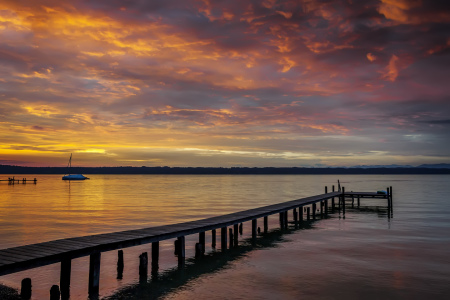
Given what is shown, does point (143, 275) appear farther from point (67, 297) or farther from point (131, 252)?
point (131, 252)

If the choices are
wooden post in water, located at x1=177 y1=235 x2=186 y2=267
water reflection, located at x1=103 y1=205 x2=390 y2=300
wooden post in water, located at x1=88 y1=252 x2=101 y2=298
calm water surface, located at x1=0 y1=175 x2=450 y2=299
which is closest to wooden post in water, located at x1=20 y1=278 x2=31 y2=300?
calm water surface, located at x1=0 y1=175 x2=450 y2=299

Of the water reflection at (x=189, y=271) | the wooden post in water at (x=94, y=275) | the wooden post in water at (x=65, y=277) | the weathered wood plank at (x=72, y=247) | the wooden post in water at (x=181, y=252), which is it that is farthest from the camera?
the wooden post in water at (x=181, y=252)

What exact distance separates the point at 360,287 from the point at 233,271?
4.71 metres

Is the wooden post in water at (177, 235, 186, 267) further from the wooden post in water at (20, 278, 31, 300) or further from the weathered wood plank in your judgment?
the wooden post in water at (20, 278, 31, 300)

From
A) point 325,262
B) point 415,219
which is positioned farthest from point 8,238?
point 415,219

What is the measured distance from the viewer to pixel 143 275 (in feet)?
43.2

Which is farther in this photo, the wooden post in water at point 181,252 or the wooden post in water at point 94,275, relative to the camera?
the wooden post in water at point 181,252

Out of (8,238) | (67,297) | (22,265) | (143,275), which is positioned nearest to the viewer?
(22,265)

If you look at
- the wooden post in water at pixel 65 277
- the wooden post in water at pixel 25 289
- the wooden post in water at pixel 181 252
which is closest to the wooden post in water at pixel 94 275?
the wooden post in water at pixel 65 277

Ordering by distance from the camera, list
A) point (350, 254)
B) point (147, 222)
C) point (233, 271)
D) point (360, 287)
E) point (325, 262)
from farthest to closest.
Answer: point (147, 222) → point (350, 254) → point (325, 262) → point (233, 271) → point (360, 287)

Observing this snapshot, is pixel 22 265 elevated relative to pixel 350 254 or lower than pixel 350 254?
elevated

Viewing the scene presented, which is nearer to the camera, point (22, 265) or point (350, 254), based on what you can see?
point (22, 265)

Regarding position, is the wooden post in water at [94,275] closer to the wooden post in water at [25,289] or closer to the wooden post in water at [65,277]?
the wooden post in water at [65,277]

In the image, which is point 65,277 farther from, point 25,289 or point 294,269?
point 294,269
